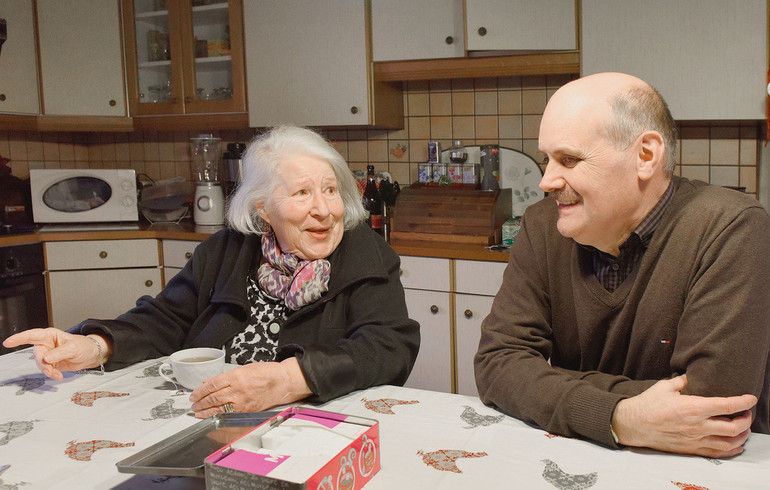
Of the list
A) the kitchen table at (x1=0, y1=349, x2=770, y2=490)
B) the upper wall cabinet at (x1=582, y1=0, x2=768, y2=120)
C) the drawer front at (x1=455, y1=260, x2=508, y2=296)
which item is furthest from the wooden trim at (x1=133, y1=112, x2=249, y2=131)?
the kitchen table at (x1=0, y1=349, x2=770, y2=490)

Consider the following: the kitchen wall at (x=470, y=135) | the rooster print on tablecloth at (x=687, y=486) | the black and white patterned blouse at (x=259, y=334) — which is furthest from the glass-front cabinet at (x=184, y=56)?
the rooster print on tablecloth at (x=687, y=486)

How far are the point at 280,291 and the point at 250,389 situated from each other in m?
0.42

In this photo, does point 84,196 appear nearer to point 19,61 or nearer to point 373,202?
point 19,61

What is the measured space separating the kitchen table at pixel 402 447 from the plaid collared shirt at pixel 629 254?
344mm

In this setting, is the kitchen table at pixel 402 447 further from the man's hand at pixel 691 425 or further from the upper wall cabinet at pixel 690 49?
the upper wall cabinet at pixel 690 49

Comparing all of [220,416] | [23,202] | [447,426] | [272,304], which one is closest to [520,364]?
[447,426]

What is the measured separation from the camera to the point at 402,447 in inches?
40.6

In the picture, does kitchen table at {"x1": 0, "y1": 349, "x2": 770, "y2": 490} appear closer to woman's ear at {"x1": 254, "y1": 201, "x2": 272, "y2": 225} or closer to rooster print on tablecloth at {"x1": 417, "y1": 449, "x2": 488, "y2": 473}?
rooster print on tablecloth at {"x1": 417, "y1": 449, "x2": 488, "y2": 473}

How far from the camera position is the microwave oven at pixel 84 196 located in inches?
134

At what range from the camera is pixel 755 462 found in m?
0.96

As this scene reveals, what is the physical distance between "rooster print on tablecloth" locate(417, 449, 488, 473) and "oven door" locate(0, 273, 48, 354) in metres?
2.67

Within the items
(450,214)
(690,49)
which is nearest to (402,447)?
(450,214)

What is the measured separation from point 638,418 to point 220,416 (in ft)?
2.07

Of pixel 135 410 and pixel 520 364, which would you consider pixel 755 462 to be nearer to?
pixel 520 364
